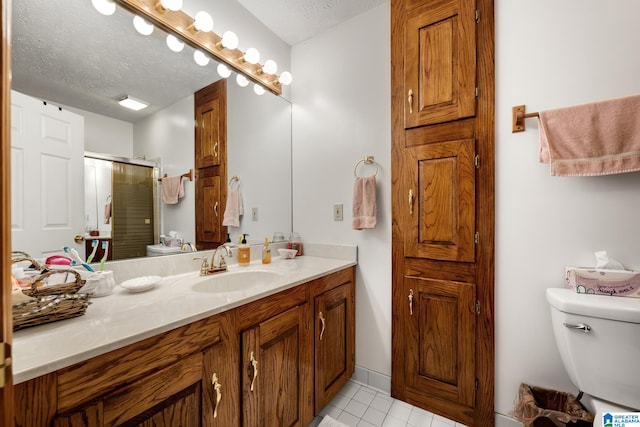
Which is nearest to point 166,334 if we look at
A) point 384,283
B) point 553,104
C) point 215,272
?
point 215,272

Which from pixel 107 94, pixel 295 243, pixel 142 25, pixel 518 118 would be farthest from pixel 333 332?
pixel 142 25

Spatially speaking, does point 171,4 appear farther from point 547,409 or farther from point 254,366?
point 547,409

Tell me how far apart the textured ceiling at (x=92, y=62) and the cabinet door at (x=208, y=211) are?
45cm

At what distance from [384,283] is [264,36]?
1922mm

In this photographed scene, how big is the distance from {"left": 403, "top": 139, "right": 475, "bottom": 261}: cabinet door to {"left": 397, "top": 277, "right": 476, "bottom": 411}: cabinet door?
7.8 inches

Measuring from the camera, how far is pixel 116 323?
0.75 metres

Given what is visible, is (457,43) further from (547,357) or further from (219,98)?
(547,357)

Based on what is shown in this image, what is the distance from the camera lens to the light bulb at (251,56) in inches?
67.3

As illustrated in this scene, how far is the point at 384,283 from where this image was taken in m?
1.69

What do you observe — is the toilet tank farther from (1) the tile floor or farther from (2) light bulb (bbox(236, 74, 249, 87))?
(2) light bulb (bbox(236, 74, 249, 87))

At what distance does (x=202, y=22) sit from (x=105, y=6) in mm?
412

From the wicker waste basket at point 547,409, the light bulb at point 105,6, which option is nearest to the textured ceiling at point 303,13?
the light bulb at point 105,6

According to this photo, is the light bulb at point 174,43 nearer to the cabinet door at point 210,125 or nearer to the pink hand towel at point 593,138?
the cabinet door at point 210,125

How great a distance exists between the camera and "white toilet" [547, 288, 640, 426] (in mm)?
969
